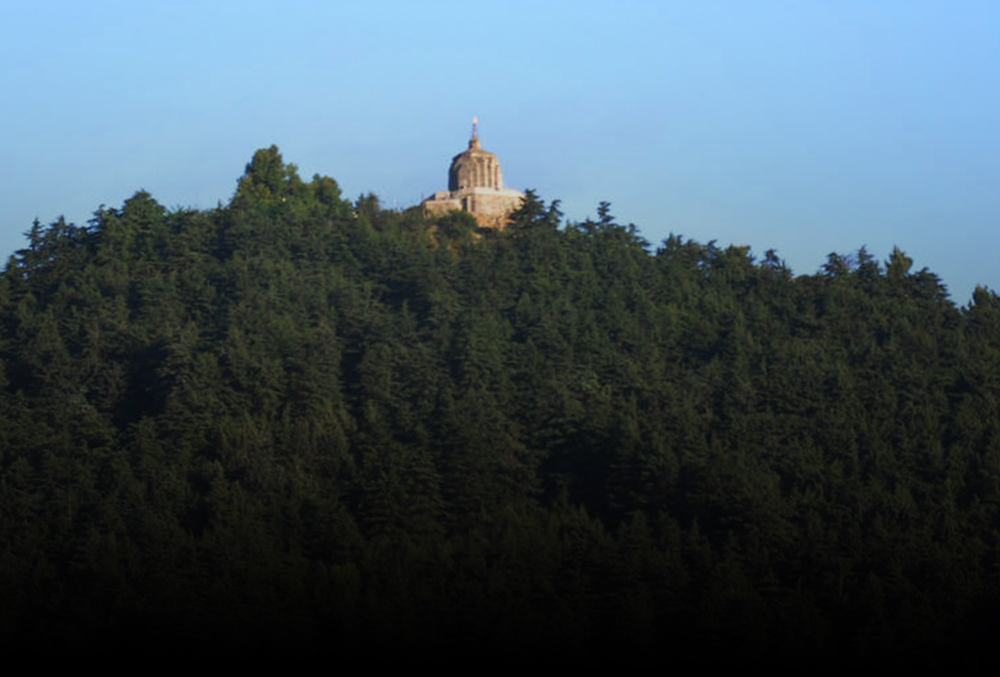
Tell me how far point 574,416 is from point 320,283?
1507cm

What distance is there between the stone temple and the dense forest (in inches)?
70.3

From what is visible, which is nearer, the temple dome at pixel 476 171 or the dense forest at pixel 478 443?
the dense forest at pixel 478 443

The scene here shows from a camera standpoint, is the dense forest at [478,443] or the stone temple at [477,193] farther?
the stone temple at [477,193]

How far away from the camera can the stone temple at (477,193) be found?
9150 centimetres

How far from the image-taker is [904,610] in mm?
57156

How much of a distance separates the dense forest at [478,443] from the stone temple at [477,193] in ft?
5.86

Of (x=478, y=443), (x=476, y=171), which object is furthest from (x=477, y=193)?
(x=478, y=443)

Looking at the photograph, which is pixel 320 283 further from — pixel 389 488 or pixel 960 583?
pixel 960 583

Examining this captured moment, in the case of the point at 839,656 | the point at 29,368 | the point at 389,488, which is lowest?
the point at 839,656

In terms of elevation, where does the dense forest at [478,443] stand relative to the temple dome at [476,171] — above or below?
below

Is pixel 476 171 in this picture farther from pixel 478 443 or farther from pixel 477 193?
pixel 478 443

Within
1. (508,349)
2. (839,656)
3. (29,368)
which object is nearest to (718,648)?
(839,656)

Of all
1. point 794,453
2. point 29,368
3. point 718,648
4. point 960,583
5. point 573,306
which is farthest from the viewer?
point 573,306

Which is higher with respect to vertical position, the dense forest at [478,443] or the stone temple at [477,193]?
the stone temple at [477,193]
